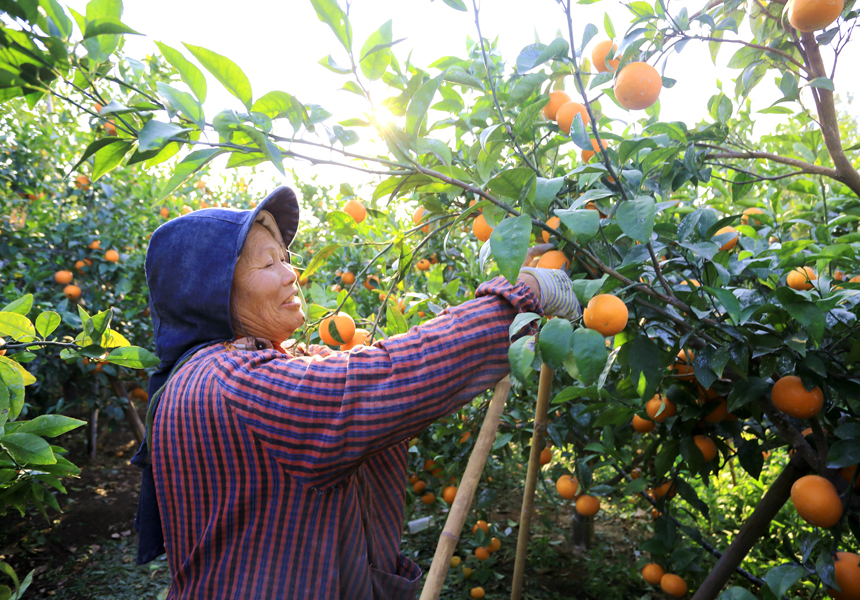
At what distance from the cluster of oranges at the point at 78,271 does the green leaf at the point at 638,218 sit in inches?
169

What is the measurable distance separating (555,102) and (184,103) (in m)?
0.79

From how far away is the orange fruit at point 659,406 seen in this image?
1.46 metres

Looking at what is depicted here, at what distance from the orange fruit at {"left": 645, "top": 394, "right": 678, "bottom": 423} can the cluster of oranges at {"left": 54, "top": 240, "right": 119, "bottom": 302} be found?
4076 mm

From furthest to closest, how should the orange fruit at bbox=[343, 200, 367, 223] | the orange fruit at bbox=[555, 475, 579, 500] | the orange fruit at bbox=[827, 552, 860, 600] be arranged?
1. the orange fruit at bbox=[555, 475, 579, 500]
2. the orange fruit at bbox=[343, 200, 367, 223]
3. the orange fruit at bbox=[827, 552, 860, 600]

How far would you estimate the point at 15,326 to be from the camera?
128cm

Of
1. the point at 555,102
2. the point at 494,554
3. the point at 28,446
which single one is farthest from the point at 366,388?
the point at 494,554

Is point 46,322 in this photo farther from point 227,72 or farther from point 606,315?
point 606,315

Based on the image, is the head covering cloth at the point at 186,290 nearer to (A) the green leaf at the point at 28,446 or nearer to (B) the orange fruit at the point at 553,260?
(A) the green leaf at the point at 28,446

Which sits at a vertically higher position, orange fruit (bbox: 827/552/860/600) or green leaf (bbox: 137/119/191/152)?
green leaf (bbox: 137/119/191/152)

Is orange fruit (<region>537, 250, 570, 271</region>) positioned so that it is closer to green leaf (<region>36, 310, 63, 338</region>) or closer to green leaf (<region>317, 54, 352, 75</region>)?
green leaf (<region>317, 54, 352, 75</region>)

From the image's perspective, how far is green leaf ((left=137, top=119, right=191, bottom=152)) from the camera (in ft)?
2.36

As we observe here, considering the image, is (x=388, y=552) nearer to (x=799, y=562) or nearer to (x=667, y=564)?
(x=799, y=562)

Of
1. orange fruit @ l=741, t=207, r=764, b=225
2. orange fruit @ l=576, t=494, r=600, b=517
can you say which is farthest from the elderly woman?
orange fruit @ l=576, t=494, r=600, b=517

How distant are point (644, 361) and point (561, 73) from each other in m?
0.65
